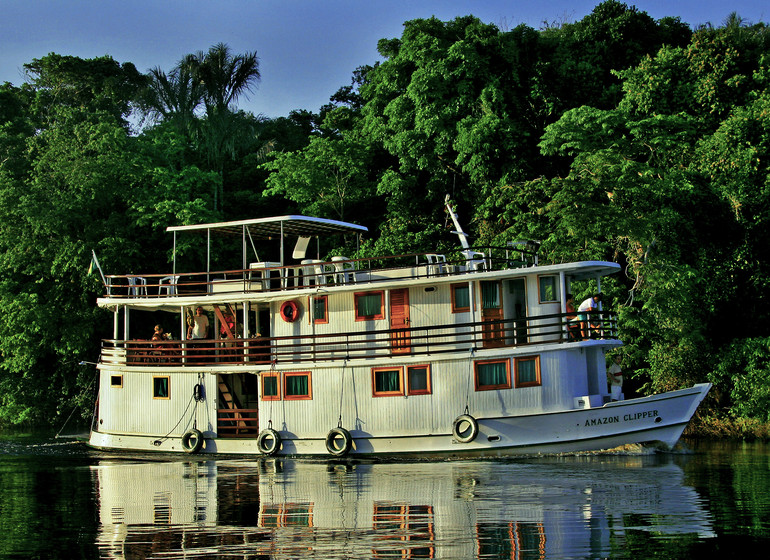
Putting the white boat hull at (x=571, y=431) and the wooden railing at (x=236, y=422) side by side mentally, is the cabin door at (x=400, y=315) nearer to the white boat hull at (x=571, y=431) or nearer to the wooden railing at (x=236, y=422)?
the white boat hull at (x=571, y=431)

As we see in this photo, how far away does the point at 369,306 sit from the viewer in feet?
76.2

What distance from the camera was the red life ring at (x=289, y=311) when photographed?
2406 cm

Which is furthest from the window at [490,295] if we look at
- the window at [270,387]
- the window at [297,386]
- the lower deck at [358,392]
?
the window at [270,387]

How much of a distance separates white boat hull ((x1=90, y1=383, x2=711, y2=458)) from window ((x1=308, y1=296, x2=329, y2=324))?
3.52 m

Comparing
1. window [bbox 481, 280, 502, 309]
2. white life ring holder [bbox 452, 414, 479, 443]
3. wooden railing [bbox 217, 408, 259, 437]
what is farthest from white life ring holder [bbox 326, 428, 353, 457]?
window [bbox 481, 280, 502, 309]

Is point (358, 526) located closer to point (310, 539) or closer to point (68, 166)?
point (310, 539)

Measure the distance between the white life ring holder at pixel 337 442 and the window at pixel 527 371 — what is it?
426 centimetres

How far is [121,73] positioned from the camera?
44875 millimetres

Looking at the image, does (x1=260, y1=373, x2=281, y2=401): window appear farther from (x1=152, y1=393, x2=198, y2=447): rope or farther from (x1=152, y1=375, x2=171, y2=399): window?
(x1=152, y1=375, x2=171, y2=399): window

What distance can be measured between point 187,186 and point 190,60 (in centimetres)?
715

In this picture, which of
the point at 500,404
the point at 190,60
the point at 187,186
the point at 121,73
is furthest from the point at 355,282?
the point at 121,73

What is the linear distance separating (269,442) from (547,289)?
7.82 meters

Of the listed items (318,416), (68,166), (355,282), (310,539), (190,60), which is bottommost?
(310,539)

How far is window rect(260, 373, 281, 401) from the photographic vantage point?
77.4 ft
